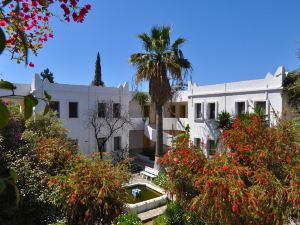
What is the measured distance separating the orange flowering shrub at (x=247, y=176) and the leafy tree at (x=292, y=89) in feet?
24.9

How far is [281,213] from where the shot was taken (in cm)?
691

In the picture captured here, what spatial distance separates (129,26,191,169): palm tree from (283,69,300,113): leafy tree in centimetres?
657

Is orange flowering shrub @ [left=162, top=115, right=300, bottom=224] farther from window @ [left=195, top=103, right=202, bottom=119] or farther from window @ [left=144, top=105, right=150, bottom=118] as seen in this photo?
window @ [left=144, top=105, right=150, bottom=118]

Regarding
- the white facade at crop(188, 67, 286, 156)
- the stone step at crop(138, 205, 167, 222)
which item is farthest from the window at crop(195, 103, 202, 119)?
the stone step at crop(138, 205, 167, 222)

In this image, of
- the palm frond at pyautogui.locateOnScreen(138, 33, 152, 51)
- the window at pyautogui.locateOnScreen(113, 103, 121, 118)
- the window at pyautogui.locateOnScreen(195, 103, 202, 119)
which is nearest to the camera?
the palm frond at pyautogui.locateOnScreen(138, 33, 152, 51)

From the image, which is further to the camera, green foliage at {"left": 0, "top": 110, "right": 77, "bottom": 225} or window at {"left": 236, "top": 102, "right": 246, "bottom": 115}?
window at {"left": 236, "top": 102, "right": 246, "bottom": 115}

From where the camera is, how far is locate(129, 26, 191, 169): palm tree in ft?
61.0

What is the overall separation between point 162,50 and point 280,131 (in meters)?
11.9

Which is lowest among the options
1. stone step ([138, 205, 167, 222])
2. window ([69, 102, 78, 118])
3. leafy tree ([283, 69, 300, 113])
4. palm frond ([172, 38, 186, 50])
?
stone step ([138, 205, 167, 222])

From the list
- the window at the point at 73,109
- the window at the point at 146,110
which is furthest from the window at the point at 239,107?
the window at the point at 146,110

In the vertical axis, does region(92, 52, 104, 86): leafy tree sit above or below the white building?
above

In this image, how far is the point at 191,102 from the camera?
2314cm

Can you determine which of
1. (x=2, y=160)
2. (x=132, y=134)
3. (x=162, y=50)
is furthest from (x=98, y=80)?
(x=2, y=160)

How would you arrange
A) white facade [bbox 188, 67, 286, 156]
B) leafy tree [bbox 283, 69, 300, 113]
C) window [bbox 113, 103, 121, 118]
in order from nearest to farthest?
leafy tree [bbox 283, 69, 300, 113]
white facade [bbox 188, 67, 286, 156]
window [bbox 113, 103, 121, 118]
